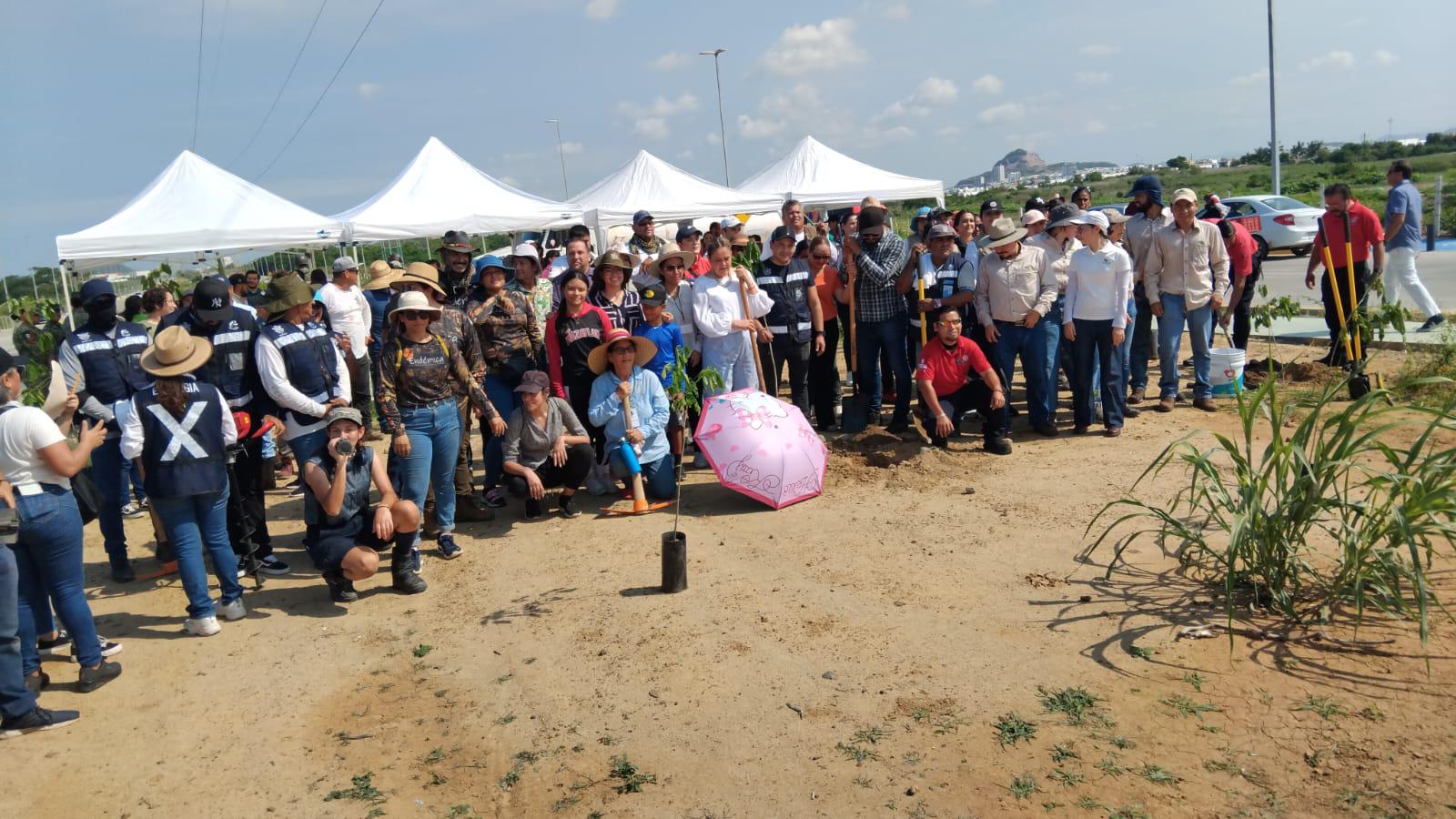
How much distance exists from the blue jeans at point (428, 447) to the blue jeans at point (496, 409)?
79cm

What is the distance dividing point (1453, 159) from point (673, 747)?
2409 inches

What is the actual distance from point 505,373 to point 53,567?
322cm

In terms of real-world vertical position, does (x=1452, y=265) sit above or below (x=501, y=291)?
below

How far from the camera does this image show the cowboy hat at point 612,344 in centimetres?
720

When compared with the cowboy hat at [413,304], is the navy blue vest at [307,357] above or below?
below

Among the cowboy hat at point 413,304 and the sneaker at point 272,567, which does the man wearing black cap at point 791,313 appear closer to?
the cowboy hat at point 413,304

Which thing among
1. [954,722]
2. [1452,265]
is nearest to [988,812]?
[954,722]

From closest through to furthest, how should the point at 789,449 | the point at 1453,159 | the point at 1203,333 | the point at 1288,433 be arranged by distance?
the point at 789,449
the point at 1288,433
the point at 1203,333
the point at 1453,159

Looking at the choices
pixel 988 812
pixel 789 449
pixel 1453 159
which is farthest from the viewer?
pixel 1453 159

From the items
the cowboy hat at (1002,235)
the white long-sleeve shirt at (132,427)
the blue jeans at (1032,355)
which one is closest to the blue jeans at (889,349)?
the blue jeans at (1032,355)

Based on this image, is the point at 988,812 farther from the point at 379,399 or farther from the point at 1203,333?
the point at 1203,333

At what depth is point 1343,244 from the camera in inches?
382

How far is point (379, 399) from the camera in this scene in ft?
20.2

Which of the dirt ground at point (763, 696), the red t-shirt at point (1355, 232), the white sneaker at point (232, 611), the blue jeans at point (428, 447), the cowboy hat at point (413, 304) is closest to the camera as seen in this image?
the dirt ground at point (763, 696)
